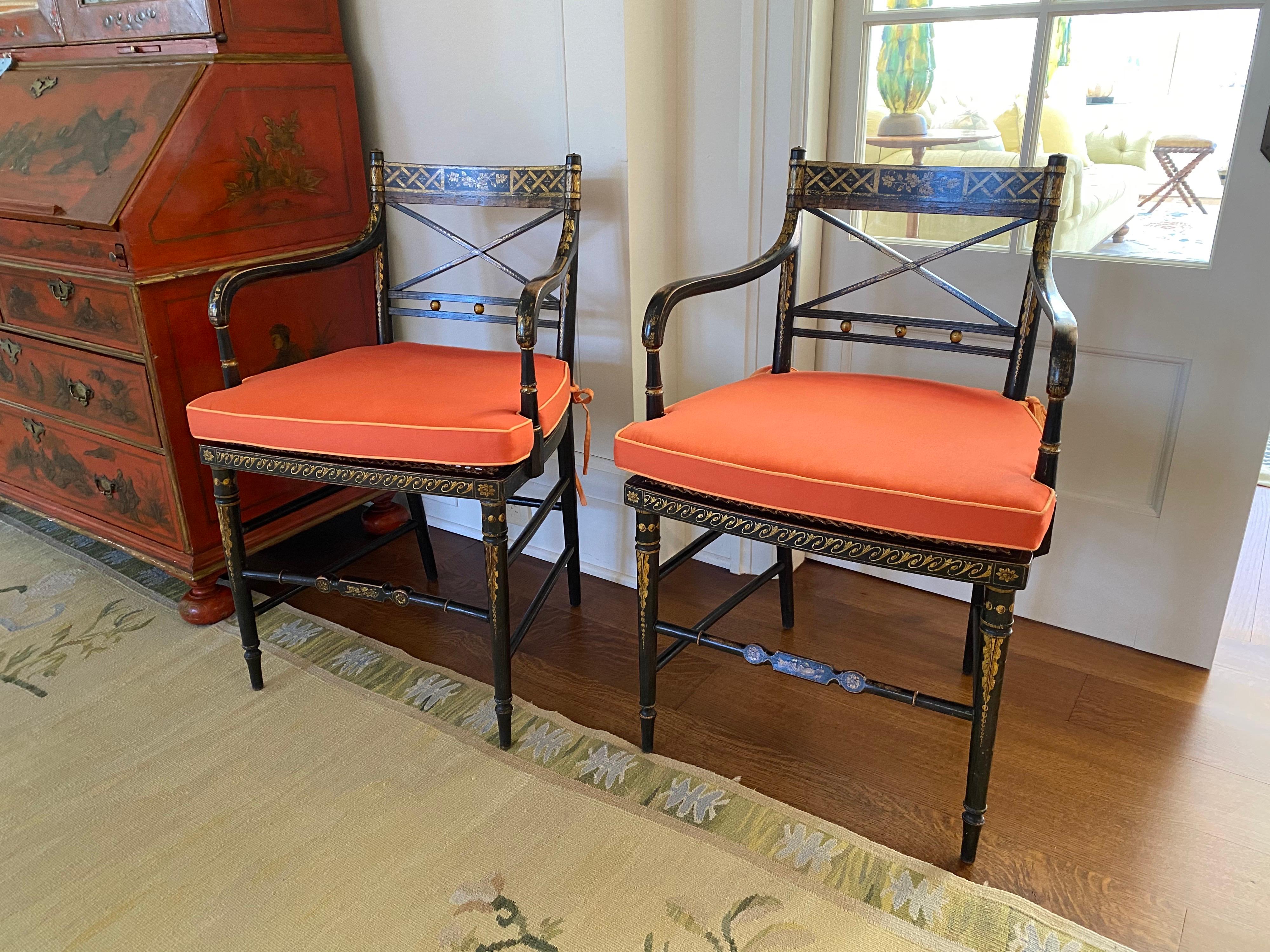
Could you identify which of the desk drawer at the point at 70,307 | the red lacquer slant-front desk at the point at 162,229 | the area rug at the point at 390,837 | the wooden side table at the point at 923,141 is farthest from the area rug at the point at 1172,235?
the desk drawer at the point at 70,307

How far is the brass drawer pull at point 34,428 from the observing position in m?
2.07

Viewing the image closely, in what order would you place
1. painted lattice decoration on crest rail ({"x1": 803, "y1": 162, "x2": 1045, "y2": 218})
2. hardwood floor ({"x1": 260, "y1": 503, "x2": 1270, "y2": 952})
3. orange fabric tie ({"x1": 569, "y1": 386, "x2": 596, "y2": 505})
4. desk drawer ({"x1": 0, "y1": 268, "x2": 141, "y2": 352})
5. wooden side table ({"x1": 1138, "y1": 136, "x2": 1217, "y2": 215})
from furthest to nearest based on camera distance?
desk drawer ({"x1": 0, "y1": 268, "x2": 141, "y2": 352}) < orange fabric tie ({"x1": 569, "y1": 386, "x2": 596, "y2": 505}) < wooden side table ({"x1": 1138, "y1": 136, "x2": 1217, "y2": 215}) < painted lattice decoration on crest rail ({"x1": 803, "y1": 162, "x2": 1045, "y2": 218}) < hardwood floor ({"x1": 260, "y1": 503, "x2": 1270, "y2": 952})

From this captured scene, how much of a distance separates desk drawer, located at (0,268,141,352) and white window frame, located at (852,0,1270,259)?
1.45 meters

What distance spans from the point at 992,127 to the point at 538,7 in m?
0.87

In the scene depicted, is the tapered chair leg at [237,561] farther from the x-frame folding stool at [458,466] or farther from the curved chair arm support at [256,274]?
the curved chair arm support at [256,274]

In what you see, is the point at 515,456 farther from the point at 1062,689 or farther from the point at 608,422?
the point at 1062,689

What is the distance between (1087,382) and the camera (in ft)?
5.50

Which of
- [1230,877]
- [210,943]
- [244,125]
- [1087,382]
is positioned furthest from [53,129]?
[1230,877]

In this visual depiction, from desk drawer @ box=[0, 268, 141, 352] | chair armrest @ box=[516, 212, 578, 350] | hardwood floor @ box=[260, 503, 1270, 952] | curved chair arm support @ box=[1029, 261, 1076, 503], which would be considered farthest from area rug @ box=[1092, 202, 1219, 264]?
desk drawer @ box=[0, 268, 141, 352]

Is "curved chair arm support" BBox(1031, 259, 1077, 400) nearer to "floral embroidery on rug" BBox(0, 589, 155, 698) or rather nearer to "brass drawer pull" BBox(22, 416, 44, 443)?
"floral embroidery on rug" BBox(0, 589, 155, 698)

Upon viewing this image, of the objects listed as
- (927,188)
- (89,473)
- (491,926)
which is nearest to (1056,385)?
(927,188)

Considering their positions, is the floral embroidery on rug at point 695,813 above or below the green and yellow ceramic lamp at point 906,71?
below

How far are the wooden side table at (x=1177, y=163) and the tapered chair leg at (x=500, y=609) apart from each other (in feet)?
Answer: 4.05

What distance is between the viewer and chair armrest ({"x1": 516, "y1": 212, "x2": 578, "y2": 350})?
1.31m
